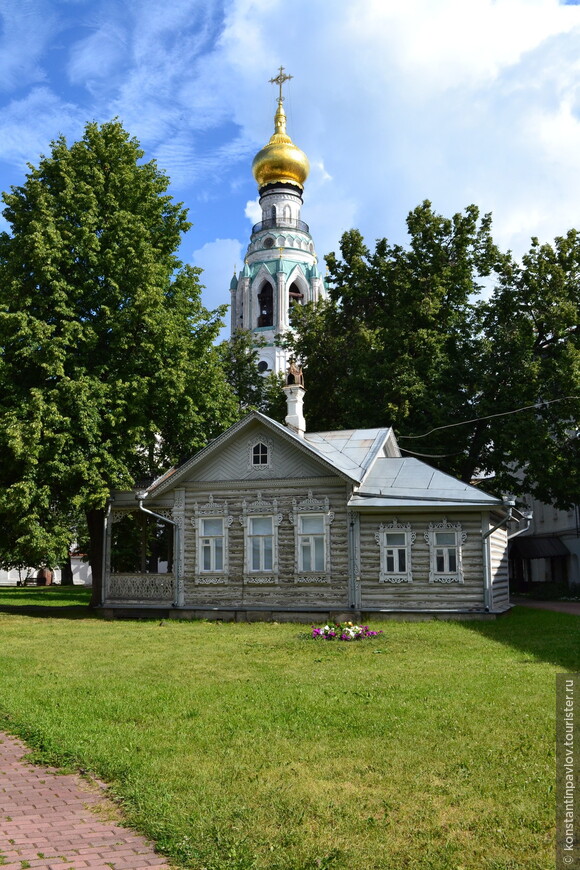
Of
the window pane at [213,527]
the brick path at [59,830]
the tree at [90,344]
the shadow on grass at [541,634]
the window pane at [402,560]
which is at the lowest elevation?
the shadow on grass at [541,634]

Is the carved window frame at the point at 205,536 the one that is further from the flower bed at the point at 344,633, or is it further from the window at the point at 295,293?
the window at the point at 295,293

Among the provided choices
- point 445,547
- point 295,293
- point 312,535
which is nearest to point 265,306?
point 295,293

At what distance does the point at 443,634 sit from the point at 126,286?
1500 centimetres

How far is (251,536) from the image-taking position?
23.0 m

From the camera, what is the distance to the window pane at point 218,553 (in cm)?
2341

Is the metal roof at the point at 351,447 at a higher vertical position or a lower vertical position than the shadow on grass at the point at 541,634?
higher

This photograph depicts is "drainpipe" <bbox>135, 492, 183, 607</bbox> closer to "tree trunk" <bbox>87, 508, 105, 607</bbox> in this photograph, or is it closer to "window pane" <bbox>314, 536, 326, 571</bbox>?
"tree trunk" <bbox>87, 508, 105, 607</bbox>

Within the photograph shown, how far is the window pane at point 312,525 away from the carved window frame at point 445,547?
9.56ft

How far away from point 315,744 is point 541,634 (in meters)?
11.0

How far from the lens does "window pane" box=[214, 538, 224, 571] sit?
23.4 meters

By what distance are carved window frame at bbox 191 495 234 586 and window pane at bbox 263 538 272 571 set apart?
1169 mm

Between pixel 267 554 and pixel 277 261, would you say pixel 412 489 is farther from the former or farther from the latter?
pixel 277 261

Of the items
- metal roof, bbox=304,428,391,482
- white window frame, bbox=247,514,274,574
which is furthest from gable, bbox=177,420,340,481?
white window frame, bbox=247,514,274,574

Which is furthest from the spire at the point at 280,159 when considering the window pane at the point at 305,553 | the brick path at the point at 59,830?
the brick path at the point at 59,830
